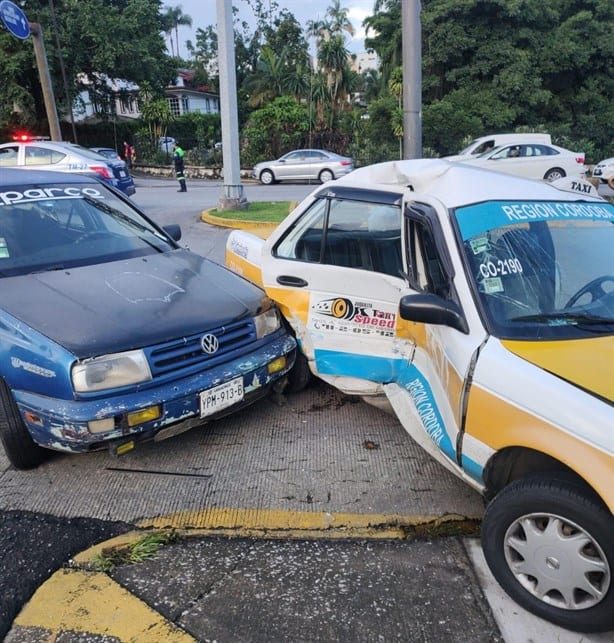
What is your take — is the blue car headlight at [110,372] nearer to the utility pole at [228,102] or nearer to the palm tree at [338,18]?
the utility pole at [228,102]

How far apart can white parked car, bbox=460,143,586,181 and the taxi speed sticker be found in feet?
48.3

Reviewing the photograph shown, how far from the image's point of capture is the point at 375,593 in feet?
8.21

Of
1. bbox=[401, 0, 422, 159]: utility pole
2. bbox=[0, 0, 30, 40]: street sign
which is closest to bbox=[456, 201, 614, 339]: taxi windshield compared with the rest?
bbox=[401, 0, 422, 159]: utility pole

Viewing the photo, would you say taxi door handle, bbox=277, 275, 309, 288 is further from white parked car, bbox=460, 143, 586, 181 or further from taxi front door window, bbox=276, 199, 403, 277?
white parked car, bbox=460, 143, 586, 181

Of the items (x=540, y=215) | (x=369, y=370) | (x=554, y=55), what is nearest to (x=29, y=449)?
(x=369, y=370)

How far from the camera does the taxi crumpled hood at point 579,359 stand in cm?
214

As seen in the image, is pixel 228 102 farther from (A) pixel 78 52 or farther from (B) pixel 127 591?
(A) pixel 78 52

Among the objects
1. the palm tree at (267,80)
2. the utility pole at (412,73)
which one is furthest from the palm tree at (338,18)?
the utility pole at (412,73)

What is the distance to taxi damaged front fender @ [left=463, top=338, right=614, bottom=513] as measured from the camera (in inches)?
78.7

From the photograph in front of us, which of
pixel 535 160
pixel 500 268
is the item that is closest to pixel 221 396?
pixel 500 268

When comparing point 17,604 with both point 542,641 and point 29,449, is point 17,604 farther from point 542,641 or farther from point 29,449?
point 542,641

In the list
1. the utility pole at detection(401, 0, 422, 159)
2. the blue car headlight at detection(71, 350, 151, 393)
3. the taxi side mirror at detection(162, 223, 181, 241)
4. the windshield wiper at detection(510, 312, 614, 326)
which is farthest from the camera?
the utility pole at detection(401, 0, 422, 159)

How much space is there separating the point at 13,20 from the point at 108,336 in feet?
43.3

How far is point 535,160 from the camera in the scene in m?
17.5
